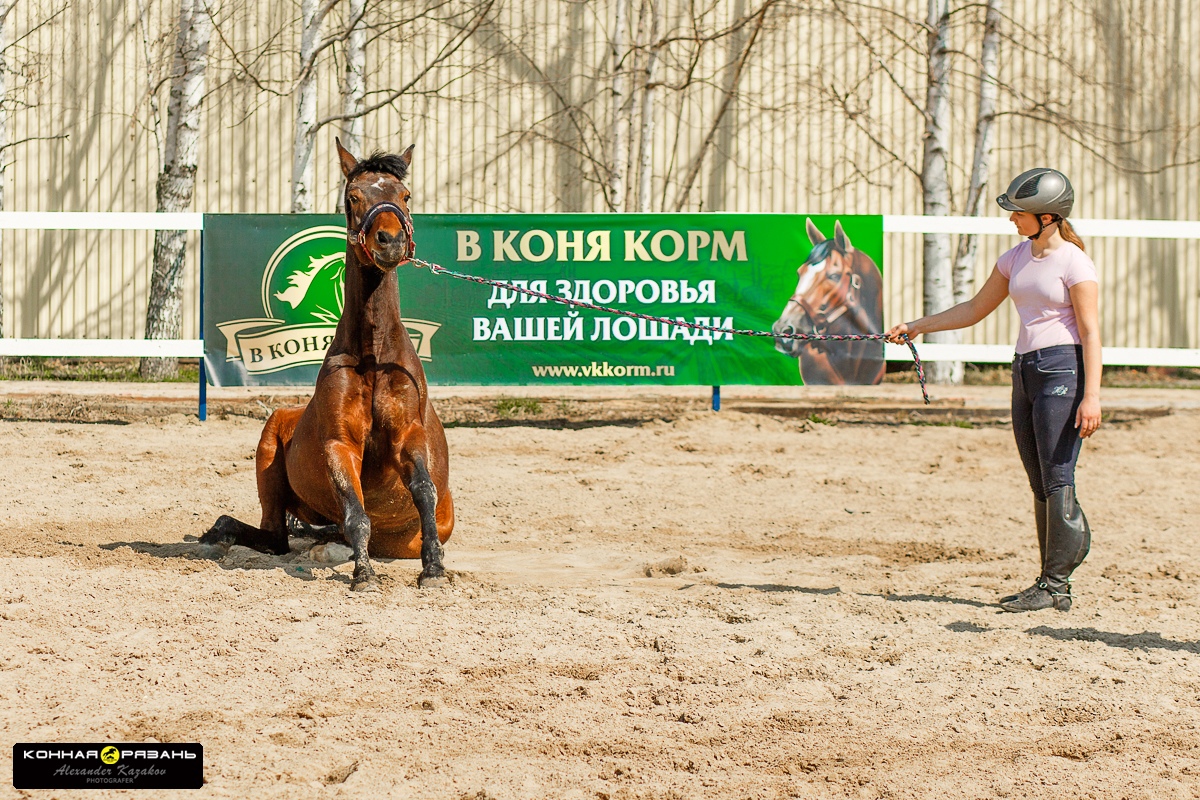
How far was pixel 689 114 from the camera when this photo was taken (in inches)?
664

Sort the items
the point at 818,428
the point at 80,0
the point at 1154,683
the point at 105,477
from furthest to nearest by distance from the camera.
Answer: the point at 80,0 → the point at 818,428 → the point at 105,477 → the point at 1154,683

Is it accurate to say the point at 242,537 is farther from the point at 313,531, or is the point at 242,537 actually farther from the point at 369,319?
the point at 369,319

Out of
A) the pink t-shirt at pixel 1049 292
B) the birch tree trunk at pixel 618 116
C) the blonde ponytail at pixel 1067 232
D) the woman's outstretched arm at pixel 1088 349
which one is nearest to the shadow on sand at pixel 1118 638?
the woman's outstretched arm at pixel 1088 349

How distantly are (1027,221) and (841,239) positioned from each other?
611cm

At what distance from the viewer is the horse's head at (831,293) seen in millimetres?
11234

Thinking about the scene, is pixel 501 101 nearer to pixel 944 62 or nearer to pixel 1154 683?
pixel 944 62

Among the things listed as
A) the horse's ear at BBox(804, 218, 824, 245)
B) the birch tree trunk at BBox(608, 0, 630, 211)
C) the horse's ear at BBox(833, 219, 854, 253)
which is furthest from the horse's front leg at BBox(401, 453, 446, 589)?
the birch tree trunk at BBox(608, 0, 630, 211)

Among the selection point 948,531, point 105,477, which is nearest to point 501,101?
point 105,477

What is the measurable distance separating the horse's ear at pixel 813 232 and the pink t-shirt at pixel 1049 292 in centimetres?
592

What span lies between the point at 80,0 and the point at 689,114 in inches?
326

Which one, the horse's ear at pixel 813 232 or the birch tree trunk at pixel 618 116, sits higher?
the birch tree trunk at pixel 618 116

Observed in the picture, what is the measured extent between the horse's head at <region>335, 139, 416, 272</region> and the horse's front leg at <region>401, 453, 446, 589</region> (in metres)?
0.91

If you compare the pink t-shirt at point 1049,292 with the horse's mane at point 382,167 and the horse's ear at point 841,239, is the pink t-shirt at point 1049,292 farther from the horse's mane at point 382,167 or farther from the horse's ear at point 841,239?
the horse's ear at point 841,239

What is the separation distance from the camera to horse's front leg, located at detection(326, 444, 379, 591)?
5.31 meters
